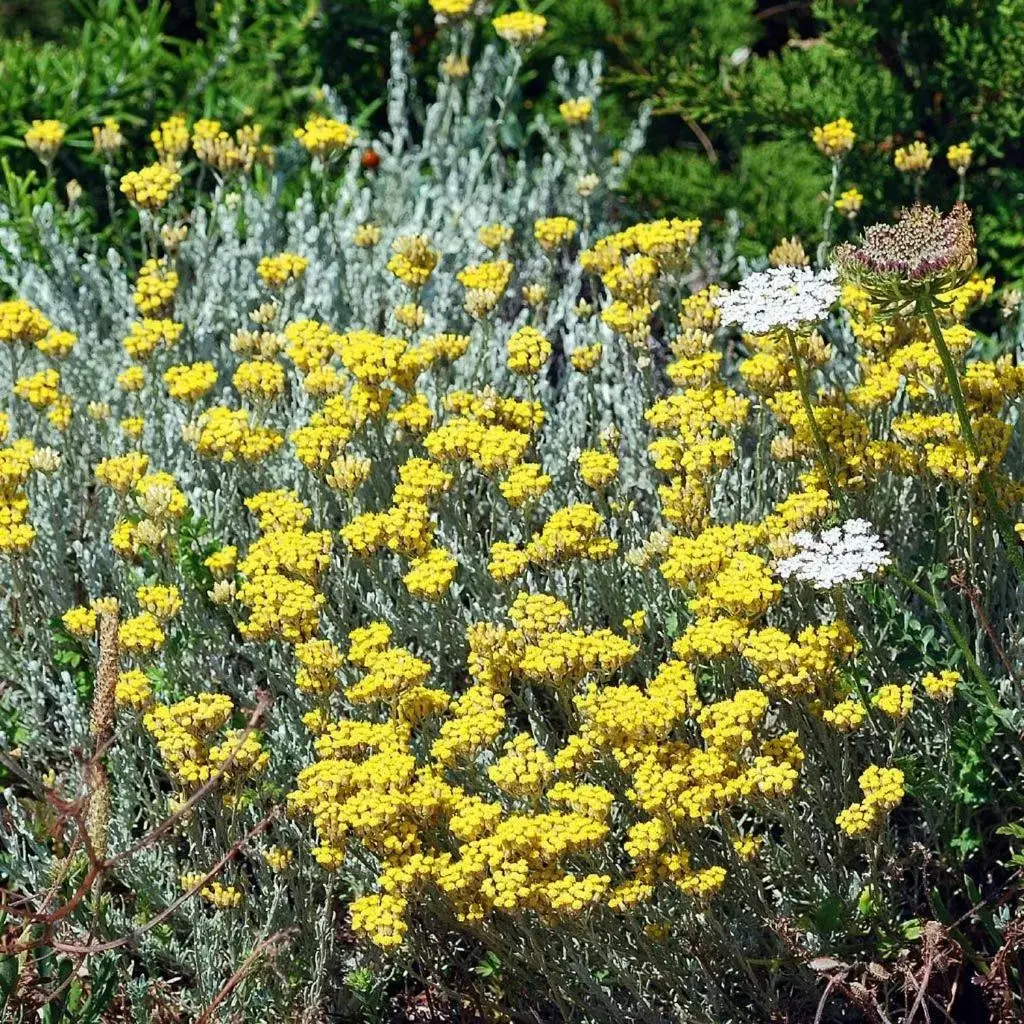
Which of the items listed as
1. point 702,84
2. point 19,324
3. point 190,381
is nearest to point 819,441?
point 190,381

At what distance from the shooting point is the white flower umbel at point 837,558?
284cm

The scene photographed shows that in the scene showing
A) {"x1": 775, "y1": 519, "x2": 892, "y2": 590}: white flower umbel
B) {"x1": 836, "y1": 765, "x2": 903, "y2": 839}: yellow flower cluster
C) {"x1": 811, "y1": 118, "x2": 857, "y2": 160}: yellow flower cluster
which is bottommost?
{"x1": 836, "y1": 765, "x2": 903, "y2": 839}: yellow flower cluster

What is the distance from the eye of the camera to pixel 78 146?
5191 millimetres

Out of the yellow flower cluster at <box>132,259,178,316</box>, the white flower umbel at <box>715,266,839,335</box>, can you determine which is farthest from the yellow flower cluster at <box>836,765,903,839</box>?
the yellow flower cluster at <box>132,259,178,316</box>

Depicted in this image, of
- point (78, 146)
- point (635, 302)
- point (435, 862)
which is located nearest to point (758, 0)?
point (78, 146)

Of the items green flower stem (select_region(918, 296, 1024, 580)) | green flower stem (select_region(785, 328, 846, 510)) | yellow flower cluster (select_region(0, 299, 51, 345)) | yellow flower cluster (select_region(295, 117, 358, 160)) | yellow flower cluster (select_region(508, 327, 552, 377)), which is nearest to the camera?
green flower stem (select_region(918, 296, 1024, 580))

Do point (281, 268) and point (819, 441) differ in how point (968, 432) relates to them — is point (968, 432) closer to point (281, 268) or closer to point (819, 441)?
point (819, 441)

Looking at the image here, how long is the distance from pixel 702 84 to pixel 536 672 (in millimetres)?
2695

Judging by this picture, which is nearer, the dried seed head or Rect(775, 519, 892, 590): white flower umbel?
Rect(775, 519, 892, 590): white flower umbel

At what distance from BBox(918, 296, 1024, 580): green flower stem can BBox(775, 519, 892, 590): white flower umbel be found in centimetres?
28

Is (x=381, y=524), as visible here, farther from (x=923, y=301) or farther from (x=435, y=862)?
(x=923, y=301)

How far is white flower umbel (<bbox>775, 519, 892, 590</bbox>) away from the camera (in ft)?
Answer: 9.30

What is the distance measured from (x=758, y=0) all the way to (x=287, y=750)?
4.27 metres

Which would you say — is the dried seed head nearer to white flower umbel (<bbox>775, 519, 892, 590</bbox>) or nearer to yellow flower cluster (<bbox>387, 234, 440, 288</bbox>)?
white flower umbel (<bbox>775, 519, 892, 590</bbox>)
